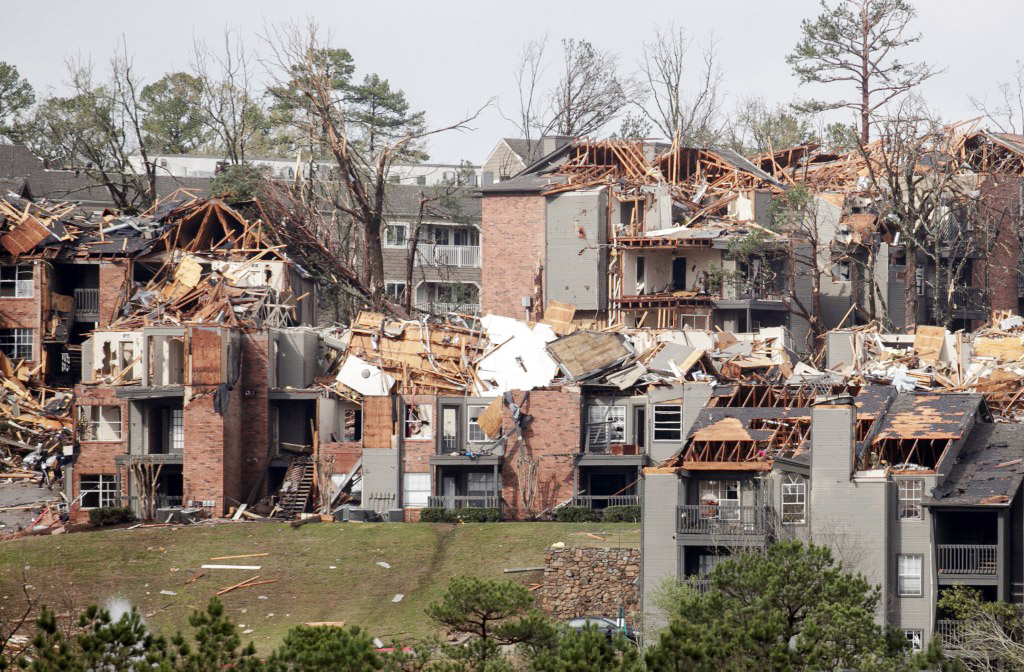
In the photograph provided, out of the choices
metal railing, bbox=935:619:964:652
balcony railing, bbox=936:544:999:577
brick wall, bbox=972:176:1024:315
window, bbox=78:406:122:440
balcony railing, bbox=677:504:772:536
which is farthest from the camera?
brick wall, bbox=972:176:1024:315

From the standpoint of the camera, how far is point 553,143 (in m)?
84.5

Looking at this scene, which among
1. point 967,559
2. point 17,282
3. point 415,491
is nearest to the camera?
point 967,559

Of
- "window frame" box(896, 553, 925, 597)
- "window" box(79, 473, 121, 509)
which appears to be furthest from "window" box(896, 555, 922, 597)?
"window" box(79, 473, 121, 509)

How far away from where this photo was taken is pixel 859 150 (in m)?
85.1

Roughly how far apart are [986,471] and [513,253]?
35091mm

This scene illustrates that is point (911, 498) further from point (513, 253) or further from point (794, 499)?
point (513, 253)

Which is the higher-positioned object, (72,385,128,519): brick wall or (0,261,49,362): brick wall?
(0,261,49,362): brick wall

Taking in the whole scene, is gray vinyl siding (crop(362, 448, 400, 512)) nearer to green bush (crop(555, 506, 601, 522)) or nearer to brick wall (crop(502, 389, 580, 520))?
brick wall (crop(502, 389, 580, 520))

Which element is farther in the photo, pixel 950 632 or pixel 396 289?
pixel 396 289

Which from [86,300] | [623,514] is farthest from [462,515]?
[86,300]

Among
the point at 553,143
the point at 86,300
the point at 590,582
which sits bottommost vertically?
the point at 590,582

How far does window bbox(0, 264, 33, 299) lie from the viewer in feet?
240

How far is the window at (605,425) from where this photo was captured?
63531 millimetres

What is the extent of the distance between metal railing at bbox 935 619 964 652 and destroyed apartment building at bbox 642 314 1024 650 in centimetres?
5
